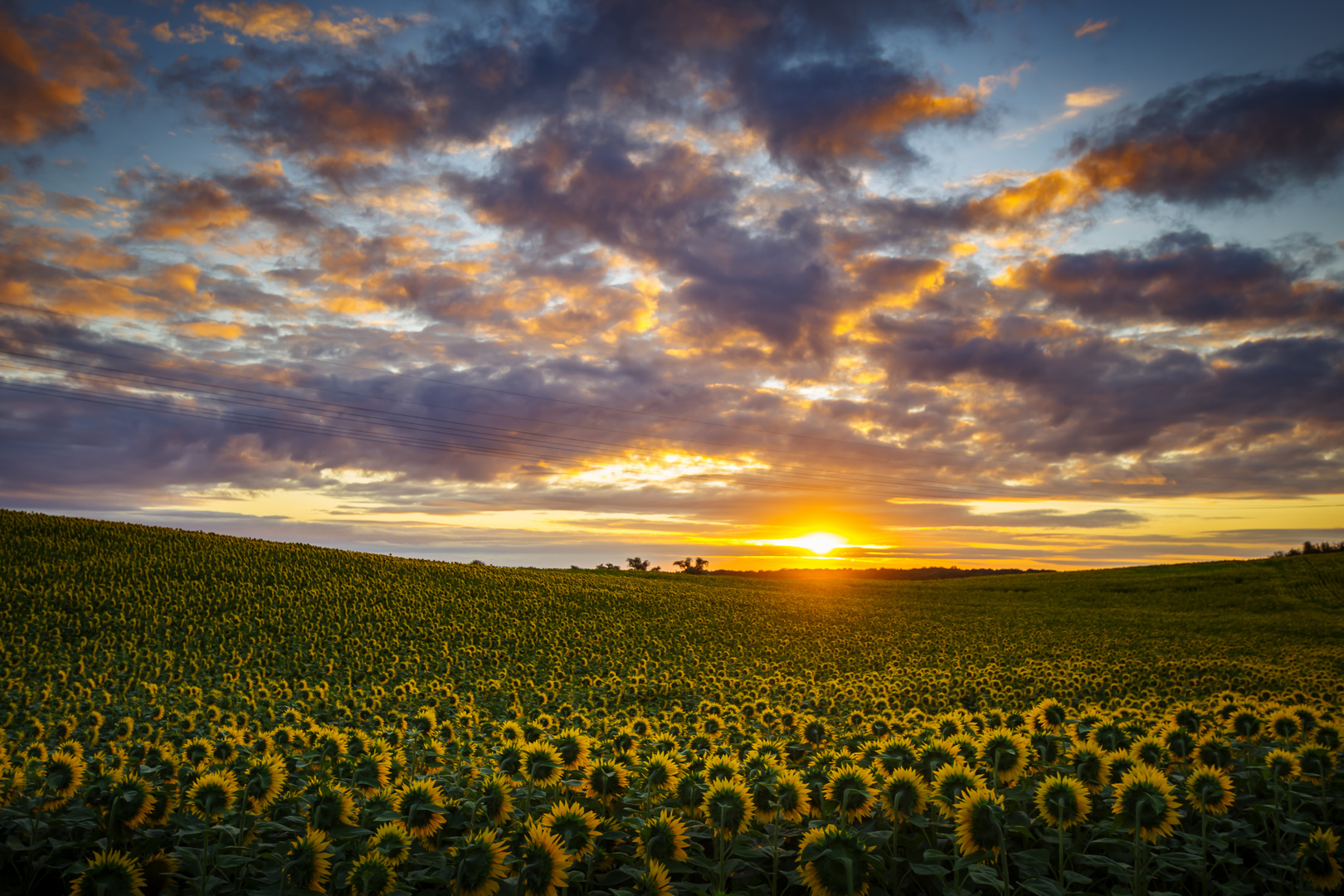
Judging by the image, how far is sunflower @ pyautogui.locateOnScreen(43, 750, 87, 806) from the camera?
482 centimetres

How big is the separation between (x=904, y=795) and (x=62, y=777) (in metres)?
6.18

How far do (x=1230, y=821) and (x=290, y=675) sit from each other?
969 inches

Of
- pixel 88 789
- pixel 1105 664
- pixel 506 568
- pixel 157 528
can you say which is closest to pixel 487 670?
pixel 88 789

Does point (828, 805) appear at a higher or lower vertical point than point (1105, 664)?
higher

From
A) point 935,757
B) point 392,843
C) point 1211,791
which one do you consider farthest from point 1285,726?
point 392,843

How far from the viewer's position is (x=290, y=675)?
2177cm

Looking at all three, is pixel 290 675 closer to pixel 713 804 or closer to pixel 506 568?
pixel 713 804

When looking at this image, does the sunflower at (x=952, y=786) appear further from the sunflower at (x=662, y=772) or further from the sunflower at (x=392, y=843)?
the sunflower at (x=392, y=843)

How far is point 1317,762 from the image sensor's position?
5.18m

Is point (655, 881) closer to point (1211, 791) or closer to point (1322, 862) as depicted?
point (1211, 791)

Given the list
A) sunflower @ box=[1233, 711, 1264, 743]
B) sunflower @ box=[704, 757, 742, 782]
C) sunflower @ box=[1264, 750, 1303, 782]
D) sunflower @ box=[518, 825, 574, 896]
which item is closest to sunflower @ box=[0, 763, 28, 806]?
sunflower @ box=[518, 825, 574, 896]

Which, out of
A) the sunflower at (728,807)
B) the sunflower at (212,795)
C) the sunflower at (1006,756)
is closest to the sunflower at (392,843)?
the sunflower at (212,795)

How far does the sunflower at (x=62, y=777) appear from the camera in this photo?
190 inches

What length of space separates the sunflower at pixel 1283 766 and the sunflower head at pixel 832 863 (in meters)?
3.86
